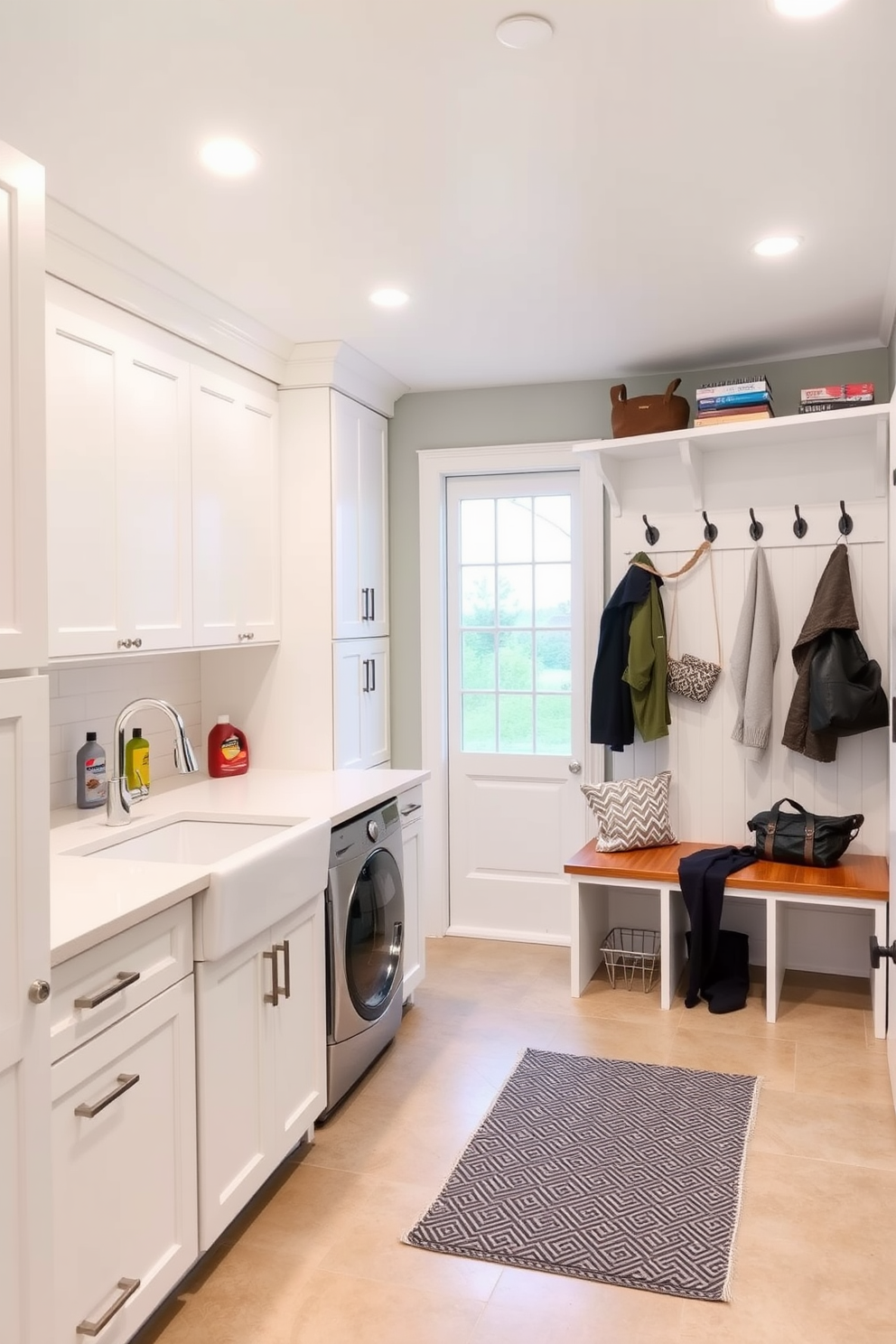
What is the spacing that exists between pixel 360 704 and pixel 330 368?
4.25 ft

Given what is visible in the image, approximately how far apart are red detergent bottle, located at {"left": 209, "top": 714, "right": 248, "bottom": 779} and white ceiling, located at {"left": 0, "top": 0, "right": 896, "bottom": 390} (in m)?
1.42

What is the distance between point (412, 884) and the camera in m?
3.49

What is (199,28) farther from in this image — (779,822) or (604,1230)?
(779,822)

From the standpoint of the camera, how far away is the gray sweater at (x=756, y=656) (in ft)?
12.7

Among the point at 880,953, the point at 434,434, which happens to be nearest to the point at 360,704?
the point at 434,434

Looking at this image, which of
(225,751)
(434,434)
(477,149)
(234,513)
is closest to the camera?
(477,149)

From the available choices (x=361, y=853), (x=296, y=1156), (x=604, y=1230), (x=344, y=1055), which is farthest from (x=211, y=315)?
(x=604, y=1230)

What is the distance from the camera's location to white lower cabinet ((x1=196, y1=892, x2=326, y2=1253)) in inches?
83.5

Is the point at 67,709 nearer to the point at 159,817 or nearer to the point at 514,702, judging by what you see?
the point at 159,817

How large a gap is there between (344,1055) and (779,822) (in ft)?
5.94

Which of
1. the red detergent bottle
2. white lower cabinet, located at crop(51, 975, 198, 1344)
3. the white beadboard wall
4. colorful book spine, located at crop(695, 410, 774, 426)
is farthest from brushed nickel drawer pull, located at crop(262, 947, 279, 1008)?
colorful book spine, located at crop(695, 410, 774, 426)

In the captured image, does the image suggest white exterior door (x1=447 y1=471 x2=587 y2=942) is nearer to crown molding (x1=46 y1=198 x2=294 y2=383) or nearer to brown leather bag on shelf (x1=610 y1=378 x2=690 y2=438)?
brown leather bag on shelf (x1=610 y1=378 x2=690 y2=438)

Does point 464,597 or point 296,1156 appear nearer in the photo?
point 296,1156

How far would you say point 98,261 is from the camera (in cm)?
260
